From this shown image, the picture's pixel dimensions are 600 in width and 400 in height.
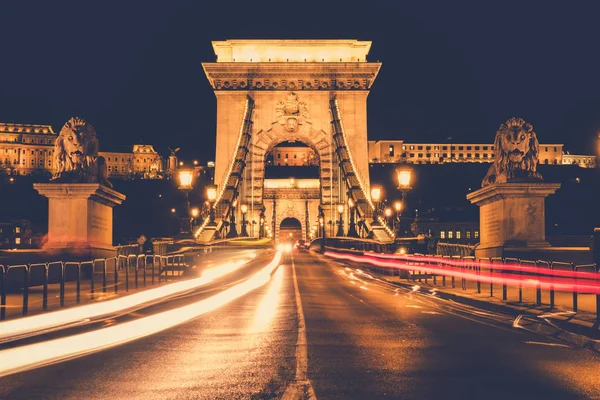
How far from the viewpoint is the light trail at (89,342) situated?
9776 millimetres

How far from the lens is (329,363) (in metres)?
9.70

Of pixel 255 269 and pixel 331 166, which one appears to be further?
pixel 331 166

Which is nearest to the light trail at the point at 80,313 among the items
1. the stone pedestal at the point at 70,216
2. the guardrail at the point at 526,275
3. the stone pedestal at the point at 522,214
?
the stone pedestal at the point at 70,216

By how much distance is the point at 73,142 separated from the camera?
27.4m

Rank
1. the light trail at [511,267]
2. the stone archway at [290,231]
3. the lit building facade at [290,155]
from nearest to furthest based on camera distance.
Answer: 1. the light trail at [511,267]
2. the stone archway at [290,231]
3. the lit building facade at [290,155]

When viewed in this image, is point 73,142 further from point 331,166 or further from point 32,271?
point 331,166

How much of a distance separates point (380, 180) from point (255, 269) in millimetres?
130625

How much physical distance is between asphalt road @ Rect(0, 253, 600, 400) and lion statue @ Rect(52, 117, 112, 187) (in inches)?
504

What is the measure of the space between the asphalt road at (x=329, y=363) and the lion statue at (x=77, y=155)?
12.8 meters

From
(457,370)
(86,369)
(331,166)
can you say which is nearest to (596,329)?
(457,370)

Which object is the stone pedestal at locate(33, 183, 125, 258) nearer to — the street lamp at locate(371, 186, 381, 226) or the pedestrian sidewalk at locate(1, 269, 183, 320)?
the pedestrian sidewalk at locate(1, 269, 183, 320)

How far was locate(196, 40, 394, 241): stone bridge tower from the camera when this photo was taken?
290 feet

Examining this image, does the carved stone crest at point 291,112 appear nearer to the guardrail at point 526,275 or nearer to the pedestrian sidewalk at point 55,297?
the guardrail at point 526,275

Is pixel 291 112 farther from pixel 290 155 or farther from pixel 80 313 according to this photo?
pixel 290 155
